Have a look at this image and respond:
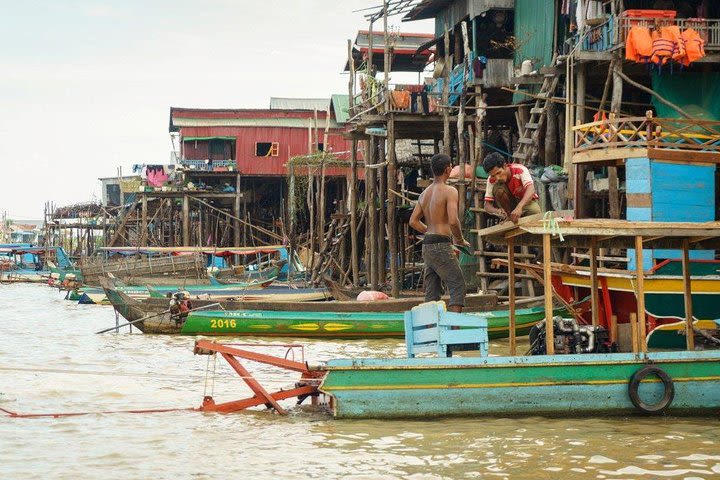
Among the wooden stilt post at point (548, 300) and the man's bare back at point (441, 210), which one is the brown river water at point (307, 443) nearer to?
the wooden stilt post at point (548, 300)

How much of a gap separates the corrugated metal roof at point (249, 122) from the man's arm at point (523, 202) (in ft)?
109

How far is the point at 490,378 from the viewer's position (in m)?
9.57

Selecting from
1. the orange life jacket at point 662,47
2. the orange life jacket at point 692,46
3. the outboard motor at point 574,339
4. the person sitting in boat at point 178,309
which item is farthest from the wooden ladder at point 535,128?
the outboard motor at point 574,339

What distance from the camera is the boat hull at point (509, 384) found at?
948 centimetres

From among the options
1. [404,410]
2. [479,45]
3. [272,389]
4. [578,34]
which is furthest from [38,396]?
[479,45]

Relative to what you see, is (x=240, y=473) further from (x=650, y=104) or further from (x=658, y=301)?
(x=650, y=104)

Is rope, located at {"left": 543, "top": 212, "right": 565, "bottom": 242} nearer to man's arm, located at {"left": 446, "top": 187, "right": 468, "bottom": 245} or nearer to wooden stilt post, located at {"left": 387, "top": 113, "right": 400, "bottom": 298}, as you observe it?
man's arm, located at {"left": 446, "top": 187, "right": 468, "bottom": 245}

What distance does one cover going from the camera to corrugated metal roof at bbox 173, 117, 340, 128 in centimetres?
4275

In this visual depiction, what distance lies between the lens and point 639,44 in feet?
56.3

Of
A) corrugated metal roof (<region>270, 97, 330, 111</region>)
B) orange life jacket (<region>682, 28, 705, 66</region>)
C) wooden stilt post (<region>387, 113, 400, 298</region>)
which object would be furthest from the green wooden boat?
corrugated metal roof (<region>270, 97, 330, 111</region>)

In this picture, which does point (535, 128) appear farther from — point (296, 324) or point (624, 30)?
point (296, 324)

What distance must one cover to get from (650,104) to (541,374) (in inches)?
454

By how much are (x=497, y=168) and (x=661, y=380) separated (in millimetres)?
2557

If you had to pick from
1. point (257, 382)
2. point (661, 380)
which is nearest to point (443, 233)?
point (257, 382)
